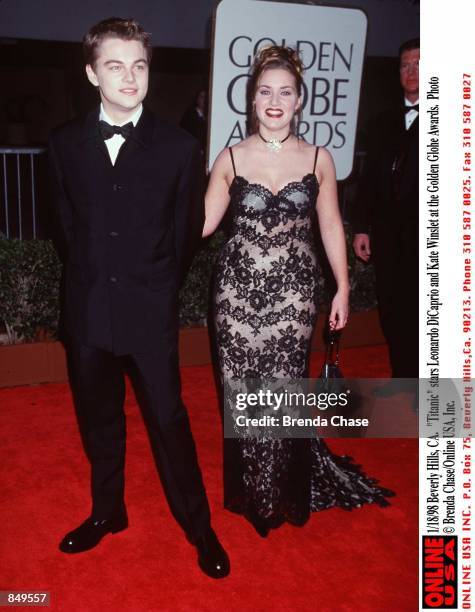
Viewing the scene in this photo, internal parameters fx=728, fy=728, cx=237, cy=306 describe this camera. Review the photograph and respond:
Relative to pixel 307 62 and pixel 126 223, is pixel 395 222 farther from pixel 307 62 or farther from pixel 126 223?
pixel 126 223

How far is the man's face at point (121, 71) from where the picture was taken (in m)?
2.53

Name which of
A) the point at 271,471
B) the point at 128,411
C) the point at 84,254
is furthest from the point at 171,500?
the point at 128,411

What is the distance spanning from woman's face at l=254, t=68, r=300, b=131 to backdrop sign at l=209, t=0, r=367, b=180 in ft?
3.47

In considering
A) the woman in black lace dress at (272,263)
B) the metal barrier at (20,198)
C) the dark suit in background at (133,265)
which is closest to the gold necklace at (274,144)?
the woman in black lace dress at (272,263)

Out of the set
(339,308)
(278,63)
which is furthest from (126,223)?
(339,308)

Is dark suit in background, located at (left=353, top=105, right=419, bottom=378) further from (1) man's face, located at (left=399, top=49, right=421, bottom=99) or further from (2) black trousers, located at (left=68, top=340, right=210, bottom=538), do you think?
(2) black trousers, located at (left=68, top=340, right=210, bottom=538)

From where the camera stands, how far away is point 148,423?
2.93 meters

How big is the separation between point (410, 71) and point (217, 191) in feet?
5.68

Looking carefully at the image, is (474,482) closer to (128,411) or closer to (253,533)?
(253,533)

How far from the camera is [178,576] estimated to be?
2926mm

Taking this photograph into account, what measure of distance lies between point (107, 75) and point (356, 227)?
2.74m

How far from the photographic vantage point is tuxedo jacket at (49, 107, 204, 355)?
265 centimetres

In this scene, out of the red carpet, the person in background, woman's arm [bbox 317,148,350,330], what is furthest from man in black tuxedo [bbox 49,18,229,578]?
the person in background
